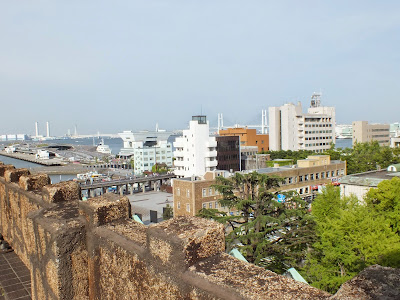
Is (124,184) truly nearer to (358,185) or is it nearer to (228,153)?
(228,153)

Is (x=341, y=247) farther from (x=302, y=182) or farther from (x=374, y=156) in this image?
(x=374, y=156)

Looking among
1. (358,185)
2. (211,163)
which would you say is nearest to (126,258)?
(358,185)

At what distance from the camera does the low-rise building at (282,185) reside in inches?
1428

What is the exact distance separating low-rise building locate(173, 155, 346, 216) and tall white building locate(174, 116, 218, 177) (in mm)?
15519

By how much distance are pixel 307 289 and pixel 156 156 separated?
89.9 m

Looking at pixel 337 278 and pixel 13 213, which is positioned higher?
pixel 13 213

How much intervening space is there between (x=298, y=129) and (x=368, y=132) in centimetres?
3540

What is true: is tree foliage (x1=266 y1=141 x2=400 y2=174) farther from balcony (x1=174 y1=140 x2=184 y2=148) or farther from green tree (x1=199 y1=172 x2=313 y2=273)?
green tree (x1=199 y1=172 x2=313 y2=273)

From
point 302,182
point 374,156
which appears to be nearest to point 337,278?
point 302,182

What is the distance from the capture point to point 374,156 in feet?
203

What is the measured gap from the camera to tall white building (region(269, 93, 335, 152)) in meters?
89.7

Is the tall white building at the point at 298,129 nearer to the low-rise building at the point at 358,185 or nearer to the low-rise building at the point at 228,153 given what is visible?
the low-rise building at the point at 228,153

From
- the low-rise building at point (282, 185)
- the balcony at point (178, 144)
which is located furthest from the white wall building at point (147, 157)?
the low-rise building at point (282, 185)

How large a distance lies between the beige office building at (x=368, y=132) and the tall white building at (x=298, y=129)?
18.2 m
